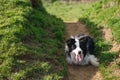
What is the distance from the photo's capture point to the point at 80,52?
9352 millimetres

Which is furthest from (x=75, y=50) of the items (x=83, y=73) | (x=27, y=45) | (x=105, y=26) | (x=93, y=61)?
(x=105, y=26)

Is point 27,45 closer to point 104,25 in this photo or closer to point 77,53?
point 77,53

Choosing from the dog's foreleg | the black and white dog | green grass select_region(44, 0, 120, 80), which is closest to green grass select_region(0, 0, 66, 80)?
the black and white dog

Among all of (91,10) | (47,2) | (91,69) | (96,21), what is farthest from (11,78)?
(47,2)

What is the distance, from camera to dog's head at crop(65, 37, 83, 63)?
933cm

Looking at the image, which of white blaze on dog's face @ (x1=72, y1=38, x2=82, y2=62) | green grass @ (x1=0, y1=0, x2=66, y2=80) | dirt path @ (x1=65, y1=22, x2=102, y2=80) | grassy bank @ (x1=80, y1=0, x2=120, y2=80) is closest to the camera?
green grass @ (x1=0, y1=0, x2=66, y2=80)

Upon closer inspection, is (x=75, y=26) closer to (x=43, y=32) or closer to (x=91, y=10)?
(x=91, y=10)

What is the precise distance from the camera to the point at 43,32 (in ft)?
35.4

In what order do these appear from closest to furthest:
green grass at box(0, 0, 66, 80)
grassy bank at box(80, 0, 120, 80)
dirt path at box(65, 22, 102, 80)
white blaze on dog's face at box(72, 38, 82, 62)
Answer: green grass at box(0, 0, 66, 80) < dirt path at box(65, 22, 102, 80) < grassy bank at box(80, 0, 120, 80) < white blaze on dog's face at box(72, 38, 82, 62)

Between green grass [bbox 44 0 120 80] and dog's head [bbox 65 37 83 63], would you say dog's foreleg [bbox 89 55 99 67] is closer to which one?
green grass [bbox 44 0 120 80]

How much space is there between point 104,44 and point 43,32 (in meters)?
1.91

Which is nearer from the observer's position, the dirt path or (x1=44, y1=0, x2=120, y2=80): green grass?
the dirt path

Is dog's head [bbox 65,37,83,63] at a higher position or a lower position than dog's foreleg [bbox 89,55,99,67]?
higher

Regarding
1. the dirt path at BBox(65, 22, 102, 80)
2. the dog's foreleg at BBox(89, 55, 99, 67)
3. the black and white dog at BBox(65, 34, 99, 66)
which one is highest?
the black and white dog at BBox(65, 34, 99, 66)
